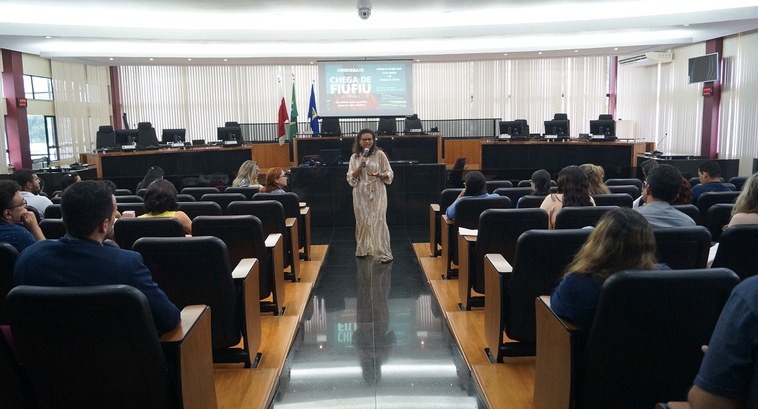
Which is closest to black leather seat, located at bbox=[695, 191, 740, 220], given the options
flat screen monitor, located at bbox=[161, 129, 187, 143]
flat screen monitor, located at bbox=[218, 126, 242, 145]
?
flat screen monitor, located at bbox=[218, 126, 242, 145]

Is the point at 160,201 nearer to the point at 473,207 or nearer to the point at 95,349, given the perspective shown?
the point at 95,349

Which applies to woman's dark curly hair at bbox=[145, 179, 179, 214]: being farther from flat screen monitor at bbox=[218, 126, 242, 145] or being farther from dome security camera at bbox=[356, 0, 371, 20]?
flat screen monitor at bbox=[218, 126, 242, 145]

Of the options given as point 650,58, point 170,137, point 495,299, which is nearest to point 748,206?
point 495,299

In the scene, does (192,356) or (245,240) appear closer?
(192,356)

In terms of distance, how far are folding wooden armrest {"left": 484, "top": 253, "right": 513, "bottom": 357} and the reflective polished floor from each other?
0.78ft

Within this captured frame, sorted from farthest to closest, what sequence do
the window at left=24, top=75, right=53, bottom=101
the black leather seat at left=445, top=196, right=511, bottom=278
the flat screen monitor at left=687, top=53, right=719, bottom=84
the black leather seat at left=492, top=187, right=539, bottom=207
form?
1. the window at left=24, top=75, right=53, bottom=101
2. the flat screen monitor at left=687, top=53, right=719, bottom=84
3. the black leather seat at left=492, top=187, right=539, bottom=207
4. the black leather seat at left=445, top=196, right=511, bottom=278

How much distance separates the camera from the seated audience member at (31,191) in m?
5.23

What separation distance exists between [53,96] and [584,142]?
39.7ft

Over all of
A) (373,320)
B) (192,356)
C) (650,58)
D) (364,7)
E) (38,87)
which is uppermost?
(364,7)

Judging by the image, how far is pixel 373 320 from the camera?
4.52 m

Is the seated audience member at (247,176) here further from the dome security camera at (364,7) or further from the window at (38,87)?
the window at (38,87)

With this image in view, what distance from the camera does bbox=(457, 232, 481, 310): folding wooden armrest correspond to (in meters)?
4.32

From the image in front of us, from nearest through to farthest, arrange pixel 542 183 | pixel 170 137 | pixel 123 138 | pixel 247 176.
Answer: pixel 542 183 → pixel 247 176 → pixel 123 138 → pixel 170 137

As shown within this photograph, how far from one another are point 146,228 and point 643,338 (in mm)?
2818
